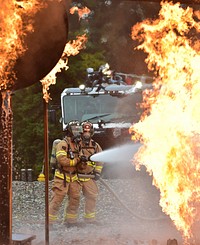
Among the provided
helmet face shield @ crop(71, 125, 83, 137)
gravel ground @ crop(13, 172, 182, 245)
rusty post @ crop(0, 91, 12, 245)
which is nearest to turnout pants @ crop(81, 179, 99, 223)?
gravel ground @ crop(13, 172, 182, 245)

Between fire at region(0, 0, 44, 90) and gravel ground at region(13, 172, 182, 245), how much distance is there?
251 centimetres

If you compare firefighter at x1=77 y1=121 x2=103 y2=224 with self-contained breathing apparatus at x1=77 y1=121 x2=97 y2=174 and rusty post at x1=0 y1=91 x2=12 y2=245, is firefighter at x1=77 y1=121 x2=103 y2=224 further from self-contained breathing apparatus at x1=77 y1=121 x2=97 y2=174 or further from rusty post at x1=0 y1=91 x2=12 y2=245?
rusty post at x1=0 y1=91 x2=12 y2=245

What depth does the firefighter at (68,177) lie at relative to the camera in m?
8.68

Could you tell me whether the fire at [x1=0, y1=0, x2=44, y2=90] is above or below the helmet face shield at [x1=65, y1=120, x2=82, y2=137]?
above

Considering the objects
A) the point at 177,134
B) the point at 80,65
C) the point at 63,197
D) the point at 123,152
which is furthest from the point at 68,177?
the point at 80,65

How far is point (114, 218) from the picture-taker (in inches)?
381

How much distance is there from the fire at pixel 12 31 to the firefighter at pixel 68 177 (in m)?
3.64

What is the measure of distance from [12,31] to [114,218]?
17.6ft

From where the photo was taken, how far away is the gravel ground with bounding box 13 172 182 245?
24.8 ft

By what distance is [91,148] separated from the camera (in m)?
9.12

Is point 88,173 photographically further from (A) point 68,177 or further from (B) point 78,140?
(B) point 78,140

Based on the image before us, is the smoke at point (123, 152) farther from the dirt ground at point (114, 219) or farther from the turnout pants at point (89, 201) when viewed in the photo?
the turnout pants at point (89, 201)

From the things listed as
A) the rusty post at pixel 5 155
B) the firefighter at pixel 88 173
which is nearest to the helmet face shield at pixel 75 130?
the firefighter at pixel 88 173

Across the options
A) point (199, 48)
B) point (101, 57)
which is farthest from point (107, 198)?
point (101, 57)
